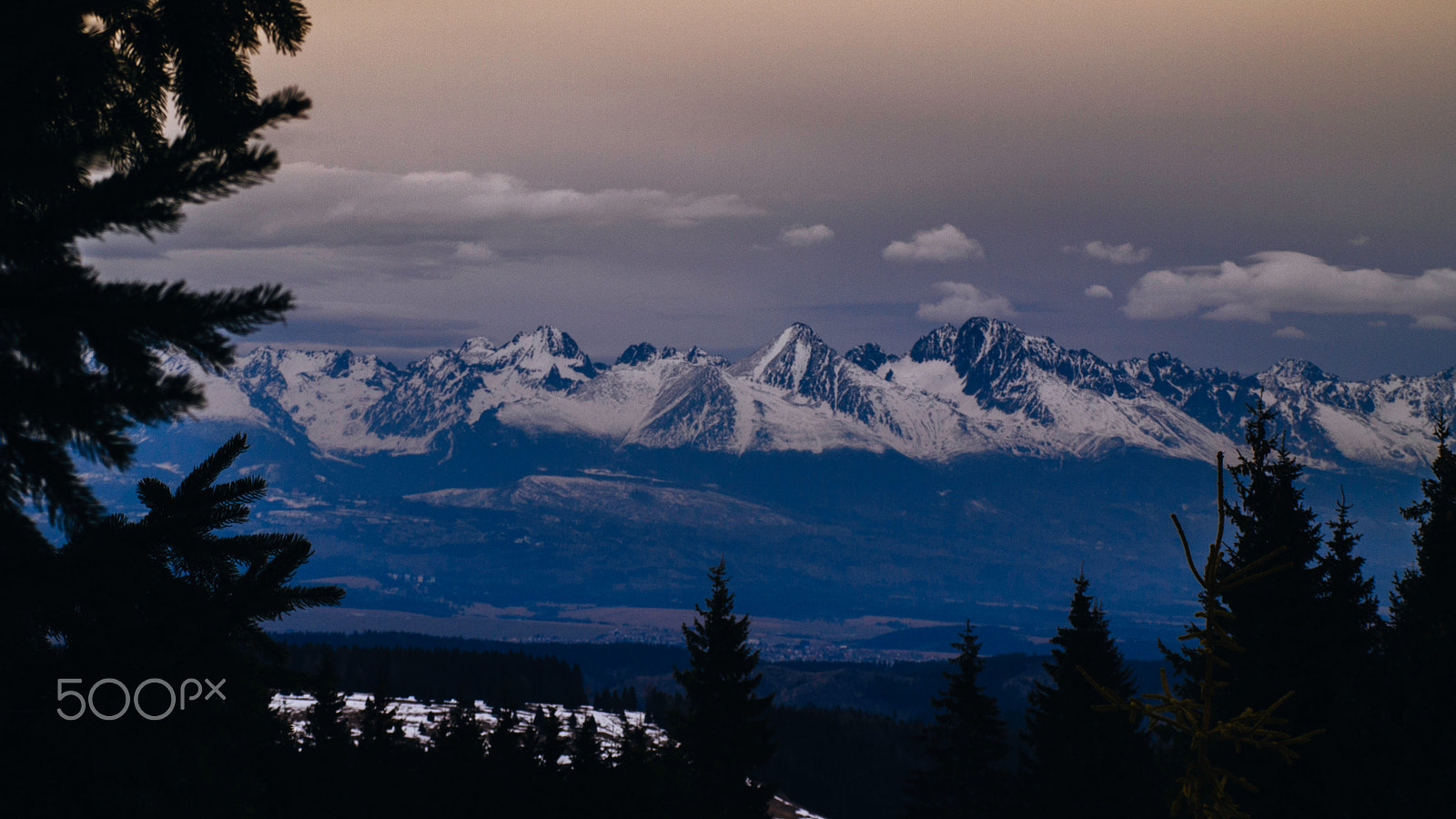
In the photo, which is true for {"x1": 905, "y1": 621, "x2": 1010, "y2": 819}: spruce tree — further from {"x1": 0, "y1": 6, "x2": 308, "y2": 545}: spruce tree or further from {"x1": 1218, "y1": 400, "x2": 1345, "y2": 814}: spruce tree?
{"x1": 0, "y1": 6, "x2": 308, "y2": 545}: spruce tree

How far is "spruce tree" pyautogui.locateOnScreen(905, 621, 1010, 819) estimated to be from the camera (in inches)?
1656

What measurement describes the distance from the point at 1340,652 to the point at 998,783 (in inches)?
813

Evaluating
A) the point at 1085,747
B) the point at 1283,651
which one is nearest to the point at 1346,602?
the point at 1283,651

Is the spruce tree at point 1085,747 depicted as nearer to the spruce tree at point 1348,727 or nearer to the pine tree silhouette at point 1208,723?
the spruce tree at point 1348,727

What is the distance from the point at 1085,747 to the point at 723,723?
13694mm

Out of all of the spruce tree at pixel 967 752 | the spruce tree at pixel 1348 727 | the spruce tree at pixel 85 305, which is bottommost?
the spruce tree at pixel 967 752

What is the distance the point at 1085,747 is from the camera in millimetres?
34500

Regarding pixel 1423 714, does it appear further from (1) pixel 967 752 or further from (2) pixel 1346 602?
(1) pixel 967 752

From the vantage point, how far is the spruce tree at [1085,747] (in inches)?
1330

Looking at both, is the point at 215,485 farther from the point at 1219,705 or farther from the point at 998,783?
the point at 998,783

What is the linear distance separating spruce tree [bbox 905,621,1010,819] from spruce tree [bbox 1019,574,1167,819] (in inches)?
159

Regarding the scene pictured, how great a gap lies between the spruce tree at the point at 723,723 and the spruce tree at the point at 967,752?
767 cm
